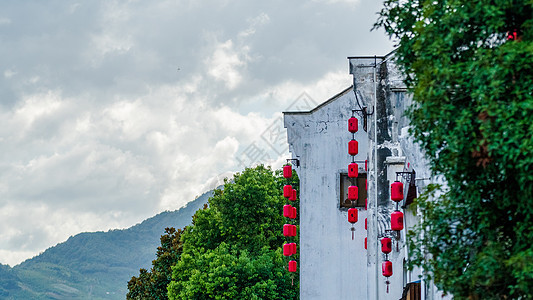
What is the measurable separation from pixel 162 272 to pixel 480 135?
40044mm

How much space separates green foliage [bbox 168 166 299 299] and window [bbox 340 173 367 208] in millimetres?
8221

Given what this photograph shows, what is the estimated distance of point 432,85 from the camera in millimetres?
10156

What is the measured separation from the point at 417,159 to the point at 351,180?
11.9 metres

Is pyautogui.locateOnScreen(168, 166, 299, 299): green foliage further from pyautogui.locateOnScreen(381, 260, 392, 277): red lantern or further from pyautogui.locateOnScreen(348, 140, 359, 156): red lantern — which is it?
pyautogui.locateOnScreen(381, 260, 392, 277): red lantern

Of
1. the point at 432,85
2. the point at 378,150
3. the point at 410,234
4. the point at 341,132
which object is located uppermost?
the point at 341,132

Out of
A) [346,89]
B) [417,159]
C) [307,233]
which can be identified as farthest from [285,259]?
[417,159]

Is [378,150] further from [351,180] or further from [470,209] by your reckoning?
[470,209]

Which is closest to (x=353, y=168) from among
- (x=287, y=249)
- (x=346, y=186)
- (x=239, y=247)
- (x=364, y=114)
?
(x=364, y=114)

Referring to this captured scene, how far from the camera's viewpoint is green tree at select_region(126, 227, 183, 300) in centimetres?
4769

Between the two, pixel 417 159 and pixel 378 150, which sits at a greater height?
pixel 378 150

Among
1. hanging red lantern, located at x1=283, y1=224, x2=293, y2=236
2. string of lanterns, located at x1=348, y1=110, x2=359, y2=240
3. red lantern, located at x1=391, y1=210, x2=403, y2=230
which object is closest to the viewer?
red lantern, located at x1=391, y1=210, x2=403, y2=230

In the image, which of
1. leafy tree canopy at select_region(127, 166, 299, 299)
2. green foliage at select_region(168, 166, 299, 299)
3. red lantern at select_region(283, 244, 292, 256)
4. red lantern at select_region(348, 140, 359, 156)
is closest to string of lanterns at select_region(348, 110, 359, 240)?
red lantern at select_region(348, 140, 359, 156)

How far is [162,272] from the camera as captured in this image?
48344 millimetres

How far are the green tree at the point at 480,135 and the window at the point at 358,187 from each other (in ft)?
61.3
